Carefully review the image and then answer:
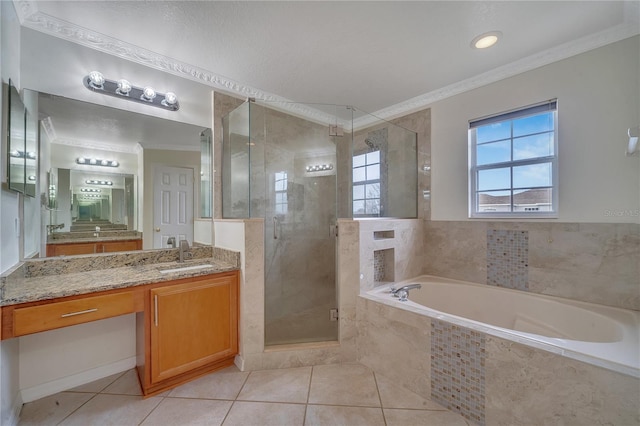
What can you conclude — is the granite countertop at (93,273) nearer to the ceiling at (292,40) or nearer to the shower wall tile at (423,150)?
the ceiling at (292,40)

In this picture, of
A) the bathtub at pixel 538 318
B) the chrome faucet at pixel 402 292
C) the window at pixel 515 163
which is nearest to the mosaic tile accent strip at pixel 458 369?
the bathtub at pixel 538 318

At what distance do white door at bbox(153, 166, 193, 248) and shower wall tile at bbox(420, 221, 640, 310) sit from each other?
2.65 m

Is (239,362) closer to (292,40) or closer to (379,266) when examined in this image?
(379,266)

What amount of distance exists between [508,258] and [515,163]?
0.87 metres

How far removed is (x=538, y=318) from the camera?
78.4 inches

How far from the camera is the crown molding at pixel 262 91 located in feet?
5.29

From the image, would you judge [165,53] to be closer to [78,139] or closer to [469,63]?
[78,139]

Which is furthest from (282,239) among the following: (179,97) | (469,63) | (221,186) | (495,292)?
(469,63)

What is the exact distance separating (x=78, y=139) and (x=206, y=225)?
1082 mm

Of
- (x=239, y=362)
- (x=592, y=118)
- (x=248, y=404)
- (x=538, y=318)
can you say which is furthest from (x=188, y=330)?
(x=592, y=118)

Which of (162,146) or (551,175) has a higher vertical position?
(162,146)

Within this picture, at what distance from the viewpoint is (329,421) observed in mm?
1444

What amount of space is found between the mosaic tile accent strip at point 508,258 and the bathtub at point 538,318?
9cm

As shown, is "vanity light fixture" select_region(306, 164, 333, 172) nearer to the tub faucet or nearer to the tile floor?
the tub faucet
